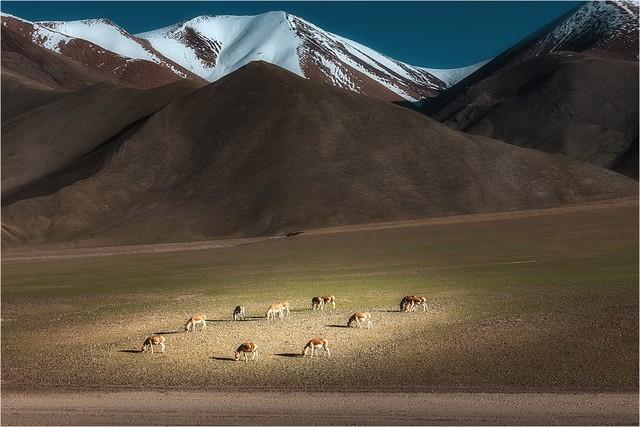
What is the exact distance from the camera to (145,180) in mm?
159500

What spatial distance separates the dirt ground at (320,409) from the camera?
1792cm

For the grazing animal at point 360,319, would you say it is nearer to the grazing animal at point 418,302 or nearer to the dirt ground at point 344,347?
the dirt ground at point 344,347

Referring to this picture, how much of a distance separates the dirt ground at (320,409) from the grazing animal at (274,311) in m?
12.2

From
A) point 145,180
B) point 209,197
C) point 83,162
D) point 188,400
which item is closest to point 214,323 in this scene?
point 188,400

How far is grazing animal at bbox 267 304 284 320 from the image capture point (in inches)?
1309

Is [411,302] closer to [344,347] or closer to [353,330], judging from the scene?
[353,330]

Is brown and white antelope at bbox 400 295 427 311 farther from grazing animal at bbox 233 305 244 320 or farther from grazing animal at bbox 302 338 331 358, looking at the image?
grazing animal at bbox 302 338 331 358

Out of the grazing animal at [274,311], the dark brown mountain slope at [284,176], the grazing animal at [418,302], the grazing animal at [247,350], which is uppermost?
the dark brown mountain slope at [284,176]

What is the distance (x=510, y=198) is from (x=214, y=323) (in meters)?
118

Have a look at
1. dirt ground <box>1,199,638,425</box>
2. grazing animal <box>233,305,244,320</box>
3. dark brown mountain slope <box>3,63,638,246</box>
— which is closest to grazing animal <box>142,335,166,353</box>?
dirt ground <box>1,199,638,425</box>

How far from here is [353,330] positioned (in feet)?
97.0

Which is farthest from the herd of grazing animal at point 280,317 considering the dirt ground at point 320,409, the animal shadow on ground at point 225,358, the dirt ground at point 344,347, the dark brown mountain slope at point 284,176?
the dark brown mountain slope at point 284,176

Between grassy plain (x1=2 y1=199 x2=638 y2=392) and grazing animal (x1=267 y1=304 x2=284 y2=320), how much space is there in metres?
0.50

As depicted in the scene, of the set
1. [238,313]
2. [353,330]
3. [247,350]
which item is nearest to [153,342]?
[247,350]
